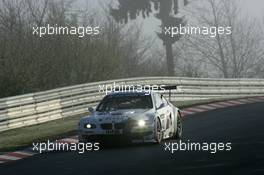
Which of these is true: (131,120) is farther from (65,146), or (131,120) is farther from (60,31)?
(60,31)

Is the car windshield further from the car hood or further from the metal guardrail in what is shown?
the metal guardrail

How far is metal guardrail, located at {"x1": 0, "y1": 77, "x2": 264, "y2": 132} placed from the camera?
2341cm

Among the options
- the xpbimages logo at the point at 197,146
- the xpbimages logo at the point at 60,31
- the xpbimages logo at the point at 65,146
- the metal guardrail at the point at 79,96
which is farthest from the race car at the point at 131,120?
the xpbimages logo at the point at 60,31

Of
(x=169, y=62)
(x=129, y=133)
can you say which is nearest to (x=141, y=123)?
(x=129, y=133)

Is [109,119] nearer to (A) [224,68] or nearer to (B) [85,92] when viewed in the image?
(B) [85,92]

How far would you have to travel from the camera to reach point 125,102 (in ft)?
57.0

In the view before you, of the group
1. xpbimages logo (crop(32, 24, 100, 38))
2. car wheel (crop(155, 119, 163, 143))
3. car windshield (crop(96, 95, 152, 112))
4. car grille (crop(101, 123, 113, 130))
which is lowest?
car wheel (crop(155, 119, 163, 143))

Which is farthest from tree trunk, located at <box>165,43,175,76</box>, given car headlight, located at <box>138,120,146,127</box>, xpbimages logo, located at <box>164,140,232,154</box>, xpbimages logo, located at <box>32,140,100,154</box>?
xpbimages logo, located at <box>164,140,232,154</box>

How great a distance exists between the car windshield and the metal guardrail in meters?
6.07

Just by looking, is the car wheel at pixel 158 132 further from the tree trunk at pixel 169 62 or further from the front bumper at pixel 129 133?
the tree trunk at pixel 169 62

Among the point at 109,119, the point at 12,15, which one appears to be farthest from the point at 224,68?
the point at 109,119

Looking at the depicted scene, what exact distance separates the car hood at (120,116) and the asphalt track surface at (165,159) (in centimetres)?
63

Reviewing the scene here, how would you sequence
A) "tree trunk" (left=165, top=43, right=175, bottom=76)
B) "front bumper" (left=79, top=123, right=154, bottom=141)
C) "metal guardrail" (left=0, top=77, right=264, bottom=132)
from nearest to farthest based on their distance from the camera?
"front bumper" (left=79, top=123, right=154, bottom=141), "metal guardrail" (left=0, top=77, right=264, bottom=132), "tree trunk" (left=165, top=43, right=175, bottom=76)

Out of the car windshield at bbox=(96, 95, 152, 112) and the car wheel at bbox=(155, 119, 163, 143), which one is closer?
A: the car wheel at bbox=(155, 119, 163, 143)
